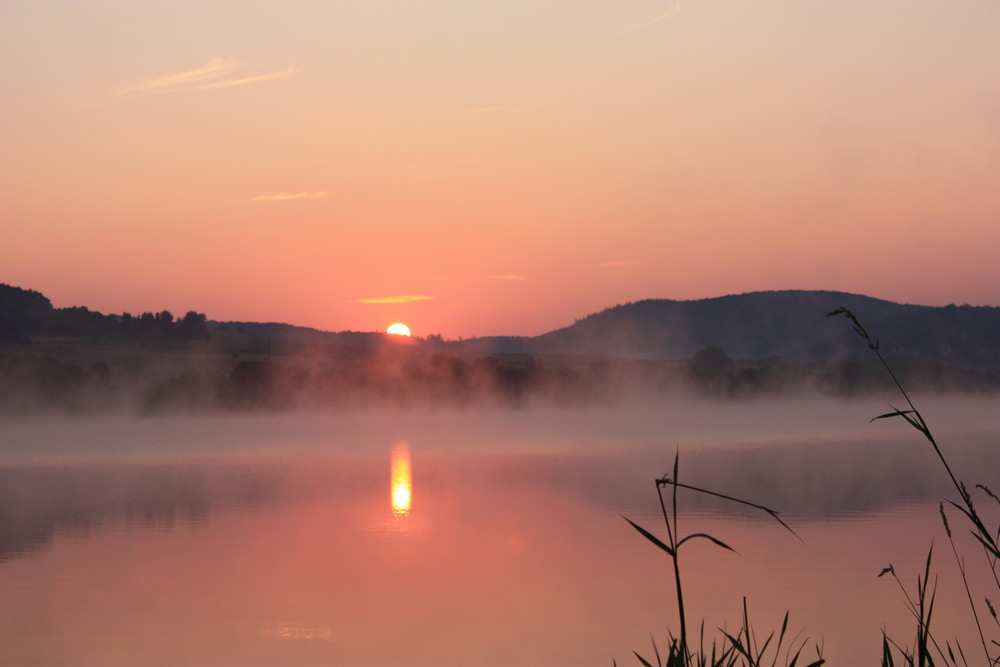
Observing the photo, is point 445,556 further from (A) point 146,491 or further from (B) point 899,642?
(A) point 146,491

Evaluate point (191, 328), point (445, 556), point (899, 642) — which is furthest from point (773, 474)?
point (191, 328)

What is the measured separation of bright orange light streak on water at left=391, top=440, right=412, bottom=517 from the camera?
30.2m

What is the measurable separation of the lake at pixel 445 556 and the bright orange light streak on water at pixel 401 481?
6.3 inches

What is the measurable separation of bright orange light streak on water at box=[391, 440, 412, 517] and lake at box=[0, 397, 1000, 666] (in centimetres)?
16

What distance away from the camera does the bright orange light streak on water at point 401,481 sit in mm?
30188

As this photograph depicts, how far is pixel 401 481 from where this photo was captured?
3791cm

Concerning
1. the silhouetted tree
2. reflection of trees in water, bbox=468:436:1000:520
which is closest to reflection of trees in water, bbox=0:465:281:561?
reflection of trees in water, bbox=468:436:1000:520

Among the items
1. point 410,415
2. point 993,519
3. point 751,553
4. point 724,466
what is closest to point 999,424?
point 724,466

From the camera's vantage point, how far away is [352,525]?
86.5 feet

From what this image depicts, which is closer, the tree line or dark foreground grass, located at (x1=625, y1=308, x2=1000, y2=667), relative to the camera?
dark foreground grass, located at (x1=625, y1=308, x2=1000, y2=667)

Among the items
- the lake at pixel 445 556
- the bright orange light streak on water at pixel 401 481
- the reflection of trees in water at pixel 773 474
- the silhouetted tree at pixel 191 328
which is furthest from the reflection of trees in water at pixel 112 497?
the silhouetted tree at pixel 191 328

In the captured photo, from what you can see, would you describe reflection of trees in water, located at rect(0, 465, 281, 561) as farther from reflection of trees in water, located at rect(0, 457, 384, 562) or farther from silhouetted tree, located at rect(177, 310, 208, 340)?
silhouetted tree, located at rect(177, 310, 208, 340)

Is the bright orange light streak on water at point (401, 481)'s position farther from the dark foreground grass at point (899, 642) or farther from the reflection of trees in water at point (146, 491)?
the dark foreground grass at point (899, 642)

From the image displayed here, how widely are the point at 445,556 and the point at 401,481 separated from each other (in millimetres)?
16621
